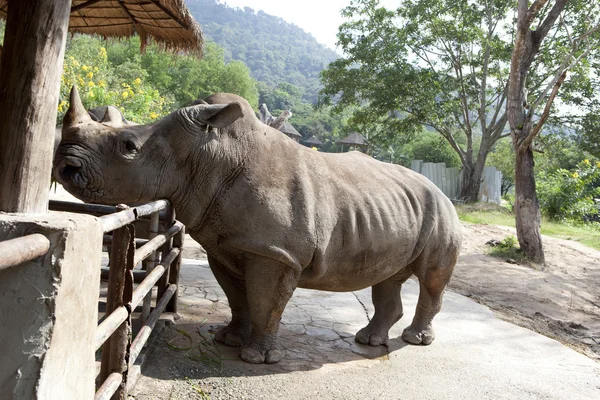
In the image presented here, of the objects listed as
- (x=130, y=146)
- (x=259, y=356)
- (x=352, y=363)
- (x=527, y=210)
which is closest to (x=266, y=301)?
(x=259, y=356)

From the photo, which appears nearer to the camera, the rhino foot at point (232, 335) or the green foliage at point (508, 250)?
the rhino foot at point (232, 335)

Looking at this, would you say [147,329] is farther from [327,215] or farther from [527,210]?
[527,210]

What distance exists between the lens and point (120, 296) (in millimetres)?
2498

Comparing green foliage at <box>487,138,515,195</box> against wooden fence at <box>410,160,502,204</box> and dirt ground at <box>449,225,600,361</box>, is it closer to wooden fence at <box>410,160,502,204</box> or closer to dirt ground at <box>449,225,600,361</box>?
wooden fence at <box>410,160,502,204</box>

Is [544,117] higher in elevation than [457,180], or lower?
higher

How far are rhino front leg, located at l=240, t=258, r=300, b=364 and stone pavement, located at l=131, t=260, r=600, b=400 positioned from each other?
0.33 ft

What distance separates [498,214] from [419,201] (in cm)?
1500

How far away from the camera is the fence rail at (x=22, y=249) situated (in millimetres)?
1309

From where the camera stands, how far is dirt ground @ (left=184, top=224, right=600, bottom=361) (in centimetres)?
670

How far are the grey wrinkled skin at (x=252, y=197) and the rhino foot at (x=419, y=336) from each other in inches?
25.2

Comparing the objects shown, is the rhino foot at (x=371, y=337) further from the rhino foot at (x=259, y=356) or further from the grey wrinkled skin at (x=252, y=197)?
the rhino foot at (x=259, y=356)

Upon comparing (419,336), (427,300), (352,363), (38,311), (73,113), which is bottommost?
(352,363)

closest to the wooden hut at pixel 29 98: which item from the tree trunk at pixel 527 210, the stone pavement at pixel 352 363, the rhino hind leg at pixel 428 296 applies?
the stone pavement at pixel 352 363

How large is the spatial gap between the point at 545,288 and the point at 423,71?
1267 centimetres
